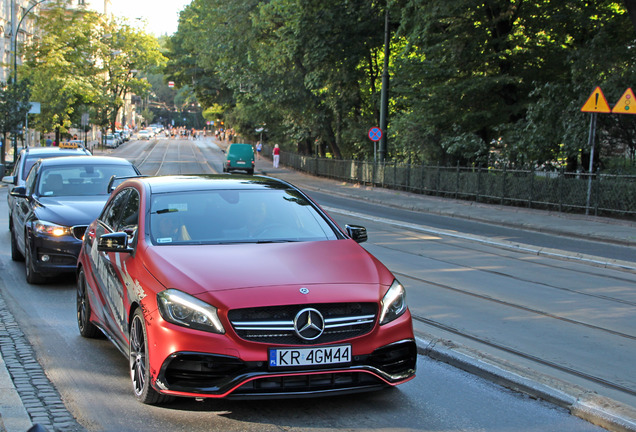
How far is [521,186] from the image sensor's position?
23.8 meters

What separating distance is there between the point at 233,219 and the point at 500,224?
15193 millimetres

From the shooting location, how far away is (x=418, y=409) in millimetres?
4883

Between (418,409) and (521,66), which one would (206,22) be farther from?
(418,409)

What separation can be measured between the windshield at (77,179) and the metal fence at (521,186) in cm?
1375

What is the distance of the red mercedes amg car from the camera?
4.48 meters

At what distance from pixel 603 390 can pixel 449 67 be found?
76.9 feet

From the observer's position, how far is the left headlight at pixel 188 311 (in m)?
4.48

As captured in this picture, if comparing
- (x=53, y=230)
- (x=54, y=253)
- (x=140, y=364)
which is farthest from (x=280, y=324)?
(x=53, y=230)

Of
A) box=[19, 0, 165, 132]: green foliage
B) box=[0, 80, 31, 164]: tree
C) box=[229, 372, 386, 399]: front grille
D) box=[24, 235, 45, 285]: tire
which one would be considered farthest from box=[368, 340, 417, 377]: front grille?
box=[19, 0, 165, 132]: green foliage

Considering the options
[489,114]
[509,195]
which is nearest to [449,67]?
[489,114]

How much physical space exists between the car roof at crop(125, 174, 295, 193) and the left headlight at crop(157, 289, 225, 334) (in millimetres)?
1605

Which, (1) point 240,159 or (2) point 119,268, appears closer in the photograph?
(2) point 119,268

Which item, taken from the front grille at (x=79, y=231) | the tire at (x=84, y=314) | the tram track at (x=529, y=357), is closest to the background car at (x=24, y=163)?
the front grille at (x=79, y=231)

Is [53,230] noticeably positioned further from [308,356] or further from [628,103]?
[628,103]
